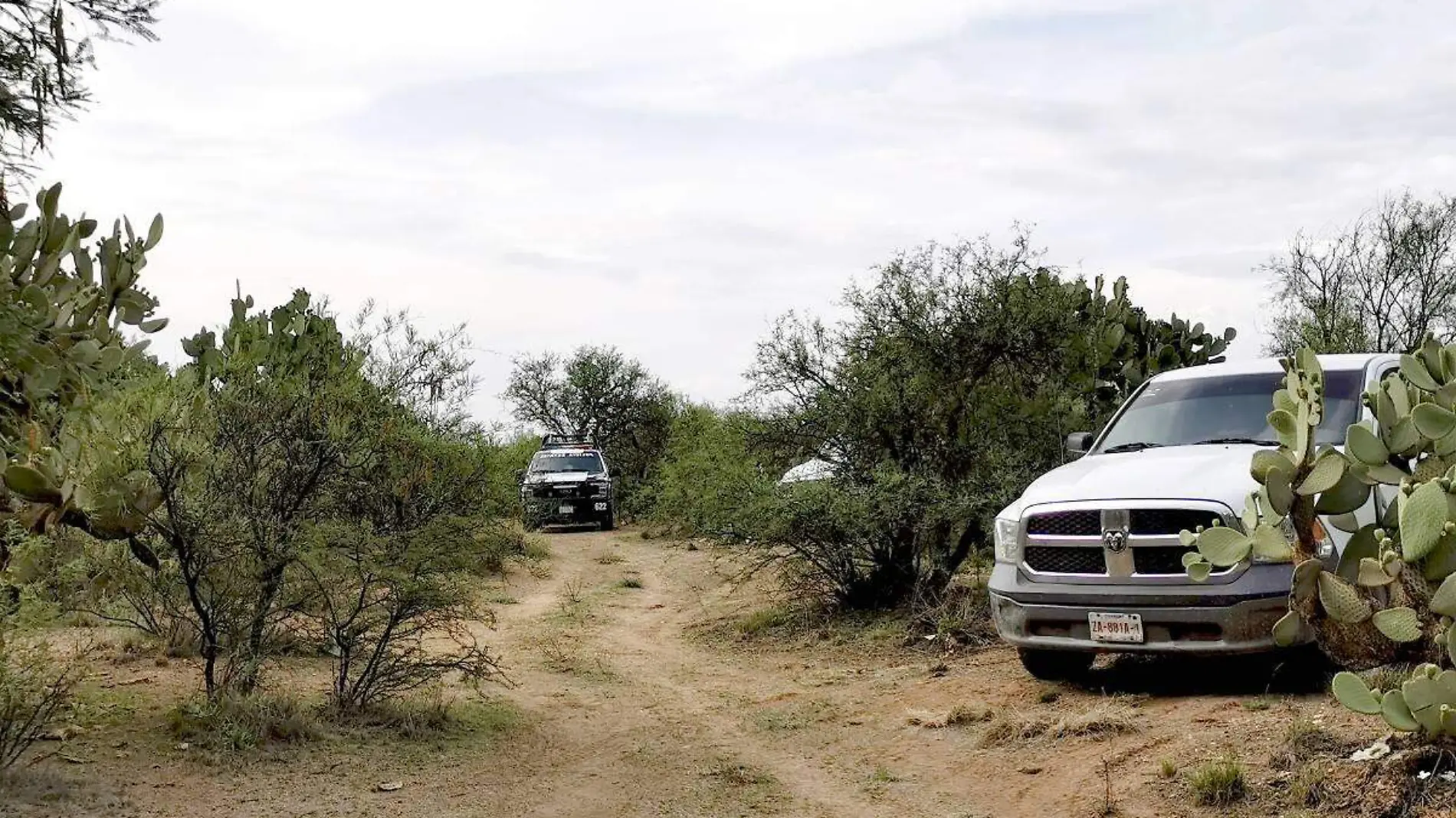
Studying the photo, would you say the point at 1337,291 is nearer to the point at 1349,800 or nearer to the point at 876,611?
the point at 876,611

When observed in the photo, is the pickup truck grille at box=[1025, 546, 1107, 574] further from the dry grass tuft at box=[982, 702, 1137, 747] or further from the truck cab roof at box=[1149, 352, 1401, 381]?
the truck cab roof at box=[1149, 352, 1401, 381]

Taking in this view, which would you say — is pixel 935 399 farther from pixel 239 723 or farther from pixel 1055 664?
pixel 239 723

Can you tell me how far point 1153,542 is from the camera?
681 centimetres

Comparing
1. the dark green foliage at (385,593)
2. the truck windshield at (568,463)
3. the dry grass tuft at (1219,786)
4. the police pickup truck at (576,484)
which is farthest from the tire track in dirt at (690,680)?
the truck windshield at (568,463)

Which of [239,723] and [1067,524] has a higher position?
[1067,524]

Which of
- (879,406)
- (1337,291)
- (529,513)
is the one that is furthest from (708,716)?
(1337,291)

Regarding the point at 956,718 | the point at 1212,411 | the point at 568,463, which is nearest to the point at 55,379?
the point at 956,718

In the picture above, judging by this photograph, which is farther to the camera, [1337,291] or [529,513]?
[1337,291]

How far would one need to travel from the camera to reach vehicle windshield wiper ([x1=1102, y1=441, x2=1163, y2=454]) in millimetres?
8141

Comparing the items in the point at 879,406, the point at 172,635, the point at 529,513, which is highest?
the point at 879,406

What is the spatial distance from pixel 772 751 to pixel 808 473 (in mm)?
4904

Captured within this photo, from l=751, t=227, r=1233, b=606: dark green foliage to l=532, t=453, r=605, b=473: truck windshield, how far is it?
634 inches

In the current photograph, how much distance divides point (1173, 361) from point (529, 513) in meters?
7.50

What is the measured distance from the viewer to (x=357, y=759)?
7000mm
